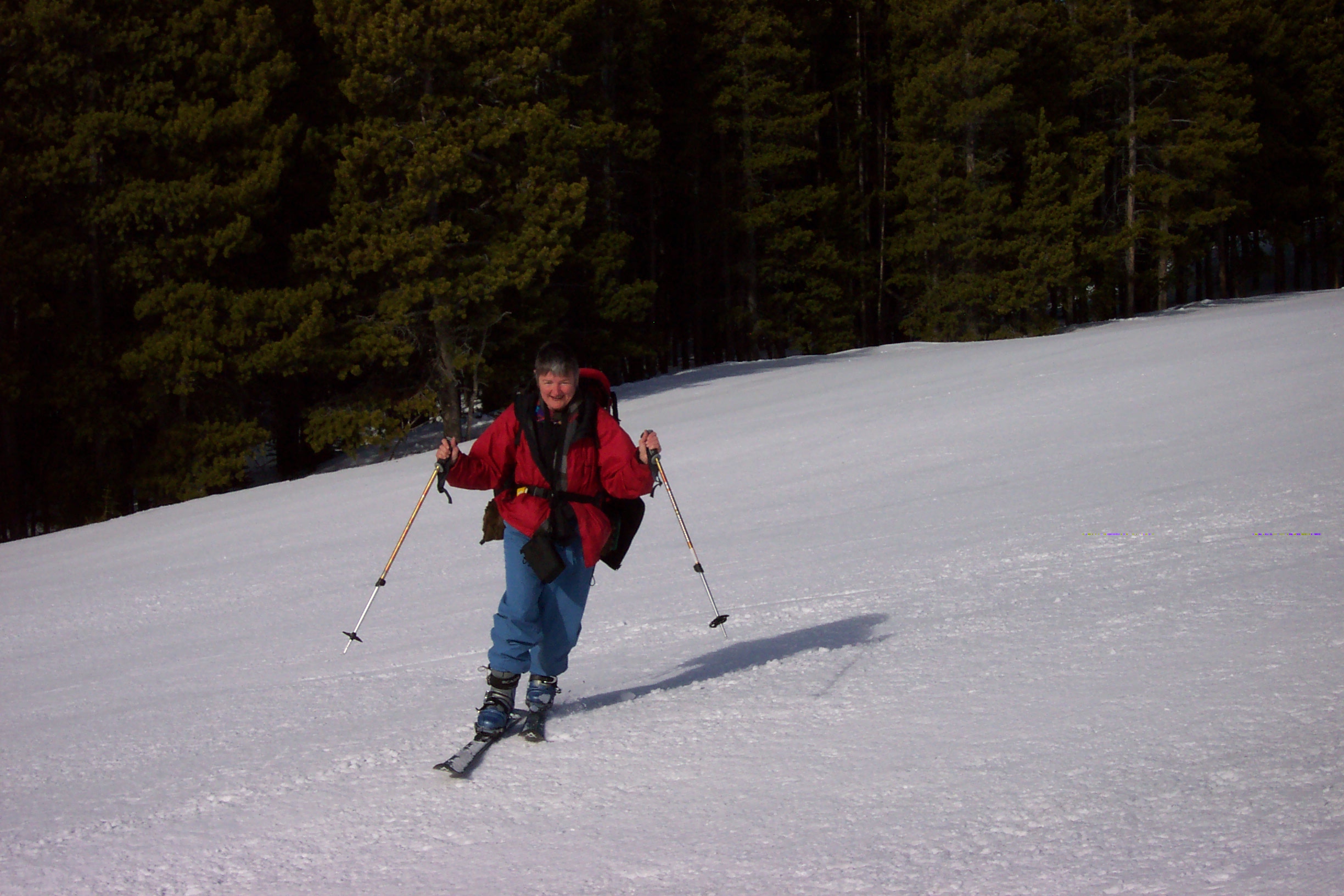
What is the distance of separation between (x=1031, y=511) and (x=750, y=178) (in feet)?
83.2

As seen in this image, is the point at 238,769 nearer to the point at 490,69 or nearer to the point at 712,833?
the point at 712,833

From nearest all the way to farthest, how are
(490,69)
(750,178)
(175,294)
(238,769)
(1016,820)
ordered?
1. (1016,820)
2. (238,769)
3. (175,294)
4. (490,69)
5. (750,178)

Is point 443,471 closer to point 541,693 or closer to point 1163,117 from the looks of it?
point 541,693

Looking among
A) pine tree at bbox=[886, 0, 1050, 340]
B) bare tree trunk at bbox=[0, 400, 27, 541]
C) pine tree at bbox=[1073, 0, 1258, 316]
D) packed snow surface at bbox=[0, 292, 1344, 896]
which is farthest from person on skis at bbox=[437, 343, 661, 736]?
pine tree at bbox=[1073, 0, 1258, 316]

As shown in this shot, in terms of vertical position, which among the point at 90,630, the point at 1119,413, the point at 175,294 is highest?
the point at 175,294

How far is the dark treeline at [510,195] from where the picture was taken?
65.9 feet

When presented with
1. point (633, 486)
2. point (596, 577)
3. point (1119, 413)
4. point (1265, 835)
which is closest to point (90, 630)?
point (596, 577)

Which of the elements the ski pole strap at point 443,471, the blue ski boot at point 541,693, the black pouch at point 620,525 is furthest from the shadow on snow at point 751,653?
the ski pole strap at point 443,471

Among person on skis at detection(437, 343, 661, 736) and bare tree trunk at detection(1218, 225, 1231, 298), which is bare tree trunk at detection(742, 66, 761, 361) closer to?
bare tree trunk at detection(1218, 225, 1231, 298)

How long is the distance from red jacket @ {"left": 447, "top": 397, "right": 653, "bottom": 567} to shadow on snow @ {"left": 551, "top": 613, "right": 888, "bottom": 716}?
0.92 metres

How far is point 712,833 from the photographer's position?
366 cm

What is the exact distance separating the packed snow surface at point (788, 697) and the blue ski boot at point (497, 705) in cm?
14

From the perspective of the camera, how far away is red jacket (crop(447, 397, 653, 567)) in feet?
15.5

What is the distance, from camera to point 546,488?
15.5 feet
